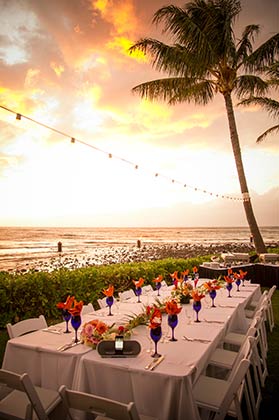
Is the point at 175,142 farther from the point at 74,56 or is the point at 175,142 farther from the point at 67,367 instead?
the point at 67,367

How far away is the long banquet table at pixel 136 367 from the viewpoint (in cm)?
223

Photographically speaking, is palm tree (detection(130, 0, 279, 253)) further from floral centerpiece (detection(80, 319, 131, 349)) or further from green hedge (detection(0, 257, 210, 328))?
floral centerpiece (detection(80, 319, 131, 349))

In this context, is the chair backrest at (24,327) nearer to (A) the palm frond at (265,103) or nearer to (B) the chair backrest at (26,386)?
(B) the chair backrest at (26,386)

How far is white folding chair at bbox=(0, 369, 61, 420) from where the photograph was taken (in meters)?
2.06

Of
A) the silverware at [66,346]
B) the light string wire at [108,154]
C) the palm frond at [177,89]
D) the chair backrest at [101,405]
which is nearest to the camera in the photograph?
the chair backrest at [101,405]

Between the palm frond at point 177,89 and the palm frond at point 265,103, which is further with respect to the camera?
the palm frond at point 265,103

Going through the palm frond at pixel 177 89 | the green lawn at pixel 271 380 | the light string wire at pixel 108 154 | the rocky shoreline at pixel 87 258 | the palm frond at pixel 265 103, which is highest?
the palm frond at pixel 265 103

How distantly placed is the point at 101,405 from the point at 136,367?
0.62 m

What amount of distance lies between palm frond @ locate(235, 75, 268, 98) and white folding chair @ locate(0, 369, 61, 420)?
10951mm

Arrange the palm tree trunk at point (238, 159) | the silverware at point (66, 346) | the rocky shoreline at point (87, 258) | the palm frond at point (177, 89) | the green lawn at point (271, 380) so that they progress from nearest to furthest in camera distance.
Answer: the silverware at point (66, 346)
the green lawn at point (271, 380)
the palm tree trunk at point (238, 159)
the palm frond at point (177, 89)
the rocky shoreline at point (87, 258)

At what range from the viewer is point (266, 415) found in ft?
9.75

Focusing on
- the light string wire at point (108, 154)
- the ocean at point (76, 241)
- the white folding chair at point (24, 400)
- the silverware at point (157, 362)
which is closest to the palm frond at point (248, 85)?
the light string wire at point (108, 154)

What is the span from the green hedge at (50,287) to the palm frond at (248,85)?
7354 mm

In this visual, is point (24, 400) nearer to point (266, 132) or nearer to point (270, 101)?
point (270, 101)
